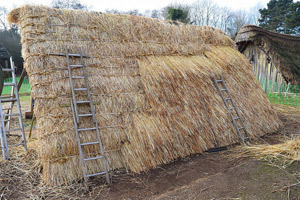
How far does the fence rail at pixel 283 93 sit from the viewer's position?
33.4 ft

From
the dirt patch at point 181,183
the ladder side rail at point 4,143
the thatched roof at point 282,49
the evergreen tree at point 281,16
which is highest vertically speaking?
the evergreen tree at point 281,16

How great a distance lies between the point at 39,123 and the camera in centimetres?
379

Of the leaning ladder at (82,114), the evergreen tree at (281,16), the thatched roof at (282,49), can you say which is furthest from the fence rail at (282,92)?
the evergreen tree at (281,16)

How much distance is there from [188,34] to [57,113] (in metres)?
4.54

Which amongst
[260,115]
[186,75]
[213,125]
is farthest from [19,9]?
[260,115]

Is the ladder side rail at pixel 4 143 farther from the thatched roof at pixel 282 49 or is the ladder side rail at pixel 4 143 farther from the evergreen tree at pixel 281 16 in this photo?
the evergreen tree at pixel 281 16

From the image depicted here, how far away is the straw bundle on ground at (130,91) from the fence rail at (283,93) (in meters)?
5.14

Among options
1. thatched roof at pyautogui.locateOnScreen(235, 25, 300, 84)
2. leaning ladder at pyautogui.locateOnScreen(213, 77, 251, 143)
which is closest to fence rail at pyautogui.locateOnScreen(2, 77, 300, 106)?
thatched roof at pyautogui.locateOnScreen(235, 25, 300, 84)

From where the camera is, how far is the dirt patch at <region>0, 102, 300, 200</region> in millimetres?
3197

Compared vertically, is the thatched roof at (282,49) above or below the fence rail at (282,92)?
above

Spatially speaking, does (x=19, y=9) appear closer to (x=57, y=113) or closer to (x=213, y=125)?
(x=57, y=113)

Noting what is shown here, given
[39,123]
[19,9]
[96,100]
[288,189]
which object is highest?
[19,9]

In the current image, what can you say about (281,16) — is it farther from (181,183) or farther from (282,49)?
(181,183)

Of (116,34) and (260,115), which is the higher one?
(116,34)
